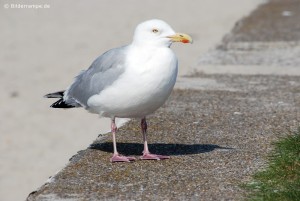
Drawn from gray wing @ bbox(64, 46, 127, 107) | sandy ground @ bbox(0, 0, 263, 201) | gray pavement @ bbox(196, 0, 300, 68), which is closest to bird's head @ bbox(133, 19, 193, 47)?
gray wing @ bbox(64, 46, 127, 107)

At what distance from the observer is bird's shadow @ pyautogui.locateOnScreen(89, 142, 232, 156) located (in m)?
5.77

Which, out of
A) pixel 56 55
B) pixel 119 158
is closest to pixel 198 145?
pixel 119 158

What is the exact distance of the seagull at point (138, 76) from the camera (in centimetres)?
525

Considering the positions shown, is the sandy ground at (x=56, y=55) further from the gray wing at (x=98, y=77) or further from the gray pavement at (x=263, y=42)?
the gray wing at (x=98, y=77)

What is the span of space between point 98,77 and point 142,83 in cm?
45

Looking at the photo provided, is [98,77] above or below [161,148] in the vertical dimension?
above

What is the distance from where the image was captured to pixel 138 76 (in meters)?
5.24

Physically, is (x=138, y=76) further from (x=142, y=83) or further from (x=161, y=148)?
(x=161, y=148)

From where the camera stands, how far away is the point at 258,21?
12.5 metres

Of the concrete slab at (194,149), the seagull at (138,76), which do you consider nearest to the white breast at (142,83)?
the seagull at (138,76)

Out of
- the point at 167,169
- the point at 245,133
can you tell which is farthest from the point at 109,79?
the point at 245,133

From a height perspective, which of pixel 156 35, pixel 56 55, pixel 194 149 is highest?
pixel 156 35

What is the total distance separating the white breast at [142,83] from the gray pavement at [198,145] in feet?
1.34

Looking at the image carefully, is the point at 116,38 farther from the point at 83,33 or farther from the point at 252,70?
the point at 252,70
